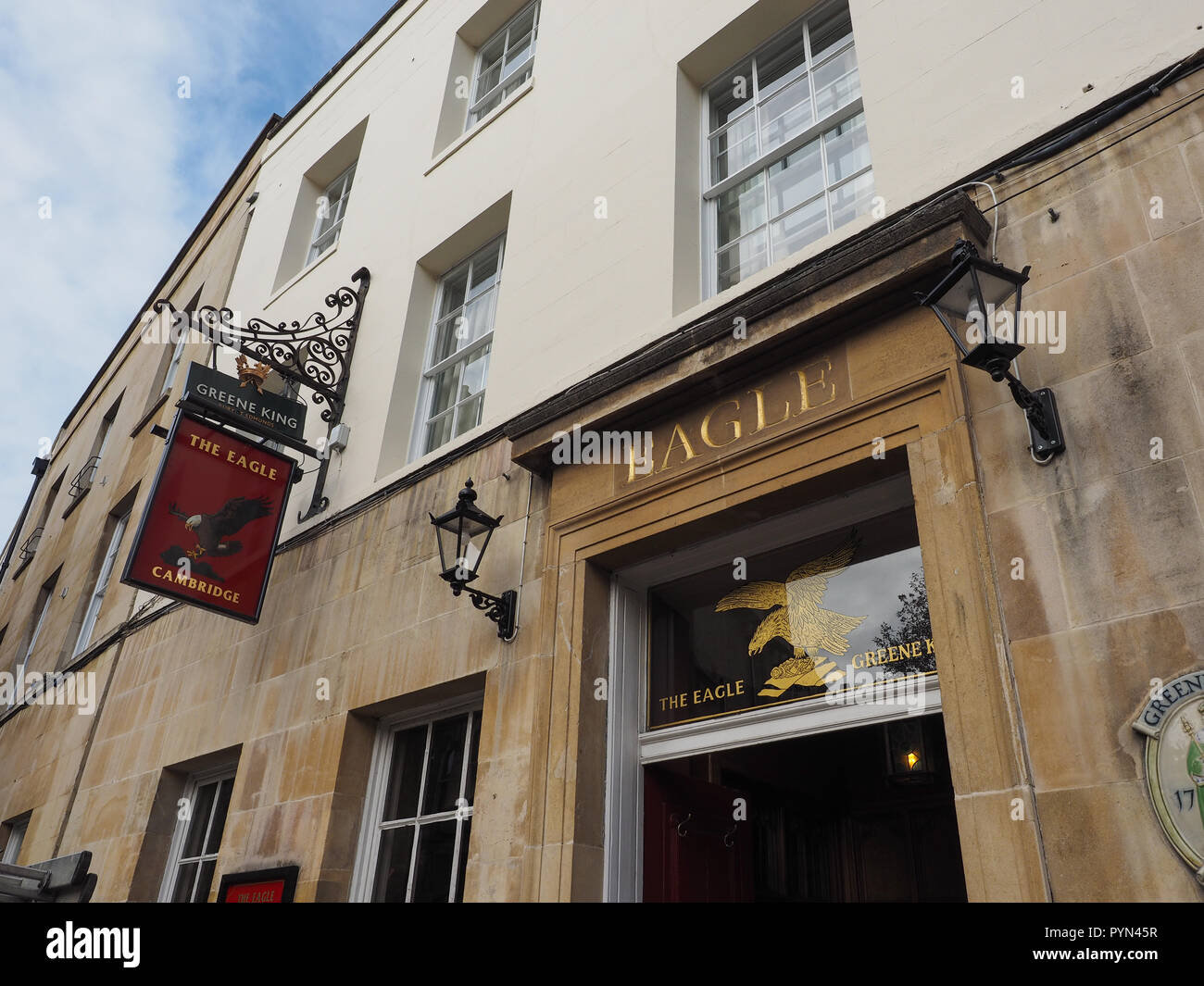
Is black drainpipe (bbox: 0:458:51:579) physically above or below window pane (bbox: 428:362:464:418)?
above

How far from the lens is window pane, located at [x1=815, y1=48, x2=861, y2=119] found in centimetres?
543

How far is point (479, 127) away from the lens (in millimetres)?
8086

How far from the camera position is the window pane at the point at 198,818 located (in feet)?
24.5

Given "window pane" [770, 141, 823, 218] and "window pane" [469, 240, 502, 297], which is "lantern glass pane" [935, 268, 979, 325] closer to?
"window pane" [770, 141, 823, 218]

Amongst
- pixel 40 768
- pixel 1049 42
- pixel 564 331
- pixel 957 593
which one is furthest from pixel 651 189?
pixel 40 768

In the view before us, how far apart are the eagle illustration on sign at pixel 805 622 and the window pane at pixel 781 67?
10.8 feet

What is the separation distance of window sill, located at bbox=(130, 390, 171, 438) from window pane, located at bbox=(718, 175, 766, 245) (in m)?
9.05

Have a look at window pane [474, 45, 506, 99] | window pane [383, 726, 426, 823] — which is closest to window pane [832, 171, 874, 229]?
window pane [383, 726, 426, 823]

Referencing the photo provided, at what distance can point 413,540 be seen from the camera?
6.25 metres

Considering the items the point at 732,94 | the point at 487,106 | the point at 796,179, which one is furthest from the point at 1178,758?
the point at 487,106

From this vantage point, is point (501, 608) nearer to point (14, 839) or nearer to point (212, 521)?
point (212, 521)

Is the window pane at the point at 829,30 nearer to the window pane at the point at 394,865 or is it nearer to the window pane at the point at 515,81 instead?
the window pane at the point at 515,81
